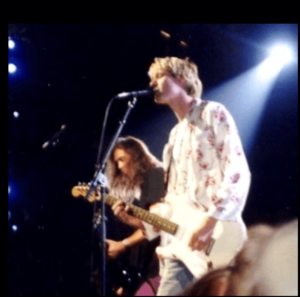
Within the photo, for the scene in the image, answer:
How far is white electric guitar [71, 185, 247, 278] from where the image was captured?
5.48 ft

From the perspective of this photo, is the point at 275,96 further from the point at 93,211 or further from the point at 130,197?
the point at 93,211

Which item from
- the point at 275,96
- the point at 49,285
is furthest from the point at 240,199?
the point at 49,285

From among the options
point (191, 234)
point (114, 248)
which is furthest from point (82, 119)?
point (191, 234)

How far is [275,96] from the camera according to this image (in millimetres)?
1787

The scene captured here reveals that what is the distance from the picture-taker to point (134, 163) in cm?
188

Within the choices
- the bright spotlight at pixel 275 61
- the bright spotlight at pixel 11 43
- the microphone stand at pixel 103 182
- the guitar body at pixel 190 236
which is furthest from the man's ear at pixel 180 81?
the bright spotlight at pixel 11 43

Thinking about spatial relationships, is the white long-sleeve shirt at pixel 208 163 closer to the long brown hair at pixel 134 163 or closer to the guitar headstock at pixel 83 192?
the long brown hair at pixel 134 163

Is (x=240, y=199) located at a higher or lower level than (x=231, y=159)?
lower

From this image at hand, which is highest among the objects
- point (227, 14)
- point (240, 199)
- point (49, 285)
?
point (227, 14)

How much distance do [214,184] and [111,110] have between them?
529mm

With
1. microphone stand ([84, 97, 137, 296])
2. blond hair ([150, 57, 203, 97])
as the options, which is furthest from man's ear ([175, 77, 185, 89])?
microphone stand ([84, 97, 137, 296])

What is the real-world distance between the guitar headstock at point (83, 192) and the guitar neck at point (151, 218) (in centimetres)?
5

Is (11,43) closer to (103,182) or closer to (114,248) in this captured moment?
(103,182)

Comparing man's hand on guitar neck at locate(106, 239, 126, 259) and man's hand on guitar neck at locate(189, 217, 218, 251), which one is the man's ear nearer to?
man's hand on guitar neck at locate(189, 217, 218, 251)
